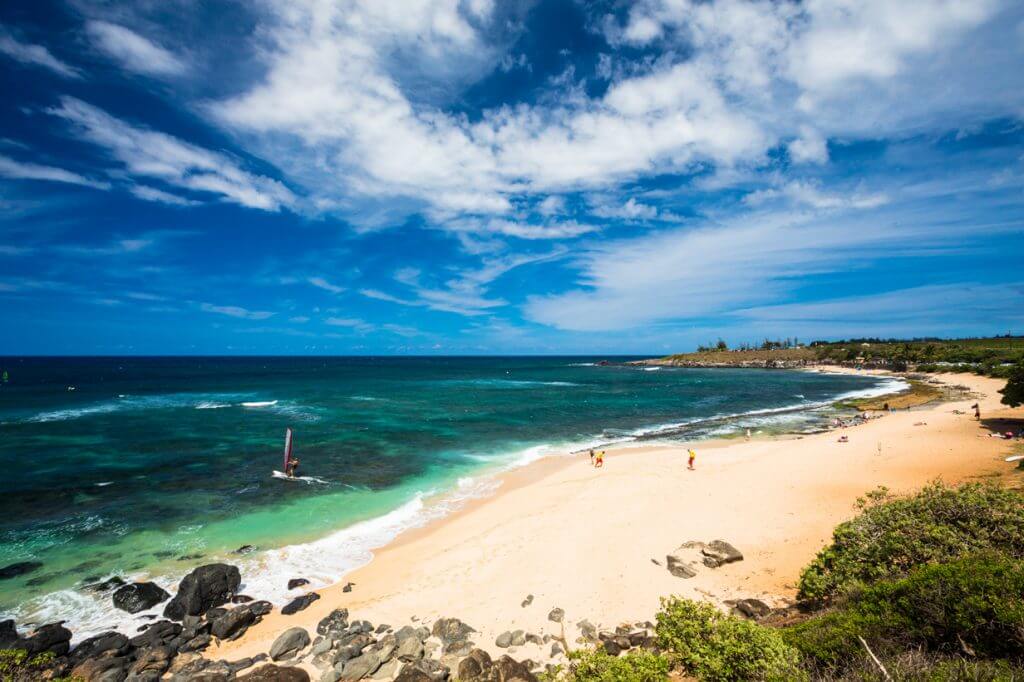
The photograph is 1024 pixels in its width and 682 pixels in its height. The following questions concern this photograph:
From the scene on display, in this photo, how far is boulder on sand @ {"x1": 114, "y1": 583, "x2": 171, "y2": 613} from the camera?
11844 mm

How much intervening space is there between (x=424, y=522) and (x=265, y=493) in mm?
8538

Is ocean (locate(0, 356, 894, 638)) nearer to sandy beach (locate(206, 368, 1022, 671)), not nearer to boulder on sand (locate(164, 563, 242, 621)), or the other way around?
boulder on sand (locate(164, 563, 242, 621))

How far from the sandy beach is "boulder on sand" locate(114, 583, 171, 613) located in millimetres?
3392

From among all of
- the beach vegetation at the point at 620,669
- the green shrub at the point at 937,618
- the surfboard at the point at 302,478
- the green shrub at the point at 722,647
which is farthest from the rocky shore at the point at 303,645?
the surfboard at the point at 302,478

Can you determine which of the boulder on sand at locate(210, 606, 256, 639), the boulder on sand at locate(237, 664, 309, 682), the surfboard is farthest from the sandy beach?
the surfboard

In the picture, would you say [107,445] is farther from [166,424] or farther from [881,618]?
[881,618]

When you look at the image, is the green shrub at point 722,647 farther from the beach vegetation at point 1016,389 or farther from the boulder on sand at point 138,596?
the beach vegetation at point 1016,389

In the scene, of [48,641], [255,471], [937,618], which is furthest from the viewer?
[255,471]

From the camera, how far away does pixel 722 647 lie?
620 centimetres

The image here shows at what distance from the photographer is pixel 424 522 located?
17.8 meters

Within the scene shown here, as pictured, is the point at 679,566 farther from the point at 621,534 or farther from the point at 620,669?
the point at 620,669

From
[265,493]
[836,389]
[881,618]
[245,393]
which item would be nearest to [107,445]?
[265,493]

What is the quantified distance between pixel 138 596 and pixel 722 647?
14734 mm

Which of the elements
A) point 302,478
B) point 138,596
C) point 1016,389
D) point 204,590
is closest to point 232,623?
point 204,590
